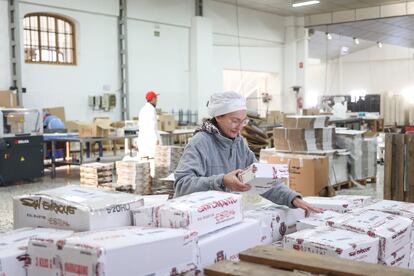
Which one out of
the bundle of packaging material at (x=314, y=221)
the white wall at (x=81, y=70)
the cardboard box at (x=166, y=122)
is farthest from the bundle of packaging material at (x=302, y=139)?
the white wall at (x=81, y=70)

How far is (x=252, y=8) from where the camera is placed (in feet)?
49.7

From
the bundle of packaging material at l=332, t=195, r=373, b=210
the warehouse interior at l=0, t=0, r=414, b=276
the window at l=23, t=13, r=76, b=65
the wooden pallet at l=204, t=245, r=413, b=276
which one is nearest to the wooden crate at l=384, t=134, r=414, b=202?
the warehouse interior at l=0, t=0, r=414, b=276

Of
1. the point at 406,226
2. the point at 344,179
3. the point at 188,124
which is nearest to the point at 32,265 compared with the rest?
the point at 406,226

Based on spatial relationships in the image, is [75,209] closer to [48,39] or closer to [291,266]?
[291,266]

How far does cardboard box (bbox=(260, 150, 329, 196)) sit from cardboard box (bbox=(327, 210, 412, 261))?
4259mm

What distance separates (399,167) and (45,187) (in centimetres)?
538

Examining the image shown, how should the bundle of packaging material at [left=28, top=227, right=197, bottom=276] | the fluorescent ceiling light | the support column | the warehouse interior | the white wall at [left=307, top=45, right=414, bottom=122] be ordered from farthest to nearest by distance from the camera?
the white wall at [left=307, top=45, right=414, bottom=122], the fluorescent ceiling light, the support column, the warehouse interior, the bundle of packaging material at [left=28, top=227, right=197, bottom=276]

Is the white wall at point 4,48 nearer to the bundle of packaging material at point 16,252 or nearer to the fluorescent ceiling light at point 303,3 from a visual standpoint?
the fluorescent ceiling light at point 303,3

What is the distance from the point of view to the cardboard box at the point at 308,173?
6.47 meters

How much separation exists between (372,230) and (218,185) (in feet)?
2.37

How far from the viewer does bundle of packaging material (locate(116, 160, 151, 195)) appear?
7.16m

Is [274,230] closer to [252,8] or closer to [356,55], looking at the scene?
[252,8]

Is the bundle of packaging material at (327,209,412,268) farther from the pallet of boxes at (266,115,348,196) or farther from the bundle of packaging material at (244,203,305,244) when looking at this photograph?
the pallet of boxes at (266,115,348,196)

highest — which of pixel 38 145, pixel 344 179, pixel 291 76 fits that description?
pixel 291 76
